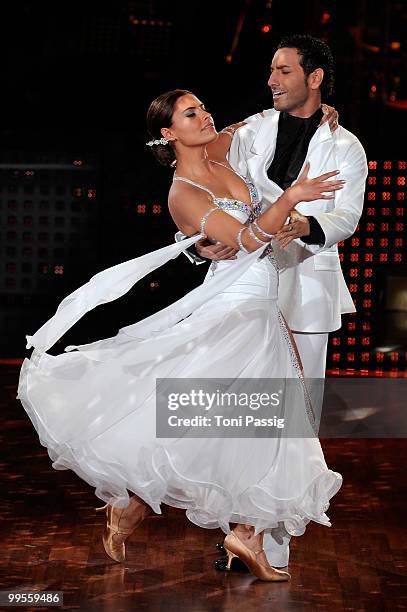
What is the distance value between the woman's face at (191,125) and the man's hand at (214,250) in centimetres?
32

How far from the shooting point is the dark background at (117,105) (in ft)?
A: 26.0

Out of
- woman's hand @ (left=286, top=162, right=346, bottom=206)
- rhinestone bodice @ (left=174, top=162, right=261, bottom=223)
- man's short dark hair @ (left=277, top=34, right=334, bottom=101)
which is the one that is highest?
man's short dark hair @ (left=277, top=34, right=334, bottom=101)

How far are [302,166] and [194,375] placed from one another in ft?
2.71

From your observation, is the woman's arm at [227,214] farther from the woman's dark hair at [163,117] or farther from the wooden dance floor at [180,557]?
the wooden dance floor at [180,557]

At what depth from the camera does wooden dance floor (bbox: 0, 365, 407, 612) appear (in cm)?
A: 366

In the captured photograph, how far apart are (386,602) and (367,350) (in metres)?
4.18

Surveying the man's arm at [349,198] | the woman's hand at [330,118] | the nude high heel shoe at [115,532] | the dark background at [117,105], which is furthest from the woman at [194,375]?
the dark background at [117,105]

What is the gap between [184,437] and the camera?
3736 millimetres

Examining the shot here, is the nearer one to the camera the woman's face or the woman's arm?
the woman's arm

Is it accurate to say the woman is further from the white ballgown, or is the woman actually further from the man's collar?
the man's collar

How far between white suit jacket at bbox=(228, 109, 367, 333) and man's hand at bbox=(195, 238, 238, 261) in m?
0.21

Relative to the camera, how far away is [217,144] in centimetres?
421

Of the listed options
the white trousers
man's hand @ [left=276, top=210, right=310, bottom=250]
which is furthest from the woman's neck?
the white trousers

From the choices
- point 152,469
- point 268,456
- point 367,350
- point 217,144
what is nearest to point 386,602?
point 268,456
